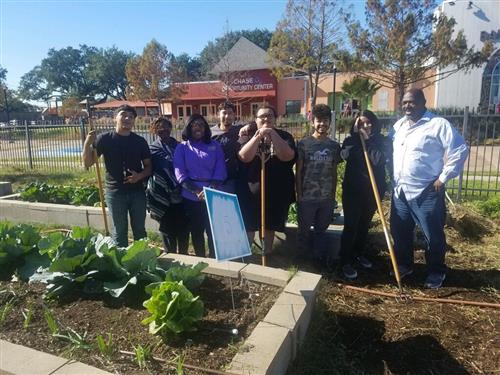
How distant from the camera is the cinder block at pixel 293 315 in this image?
253 cm

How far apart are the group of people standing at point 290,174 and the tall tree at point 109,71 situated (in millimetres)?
73353

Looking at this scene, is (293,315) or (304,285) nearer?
(293,315)

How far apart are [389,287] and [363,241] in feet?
1.98

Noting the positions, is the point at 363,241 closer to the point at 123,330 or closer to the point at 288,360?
the point at 288,360

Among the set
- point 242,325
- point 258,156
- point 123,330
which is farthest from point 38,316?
point 258,156

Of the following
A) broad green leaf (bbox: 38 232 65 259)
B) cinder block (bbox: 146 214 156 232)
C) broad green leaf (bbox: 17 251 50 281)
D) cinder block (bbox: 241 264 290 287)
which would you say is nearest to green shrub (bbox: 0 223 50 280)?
broad green leaf (bbox: 17 251 50 281)

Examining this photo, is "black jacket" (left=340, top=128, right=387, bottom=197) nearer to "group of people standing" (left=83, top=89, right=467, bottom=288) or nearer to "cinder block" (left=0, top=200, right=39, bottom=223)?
"group of people standing" (left=83, top=89, right=467, bottom=288)

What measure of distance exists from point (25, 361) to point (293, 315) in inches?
62.1

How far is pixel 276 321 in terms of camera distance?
2.53 metres

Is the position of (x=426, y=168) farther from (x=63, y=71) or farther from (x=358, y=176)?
(x=63, y=71)

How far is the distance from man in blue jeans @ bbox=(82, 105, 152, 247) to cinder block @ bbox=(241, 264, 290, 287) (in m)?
1.61

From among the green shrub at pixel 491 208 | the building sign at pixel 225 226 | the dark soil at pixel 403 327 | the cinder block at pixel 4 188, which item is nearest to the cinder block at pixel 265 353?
the dark soil at pixel 403 327

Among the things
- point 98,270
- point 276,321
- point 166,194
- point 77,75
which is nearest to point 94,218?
point 166,194

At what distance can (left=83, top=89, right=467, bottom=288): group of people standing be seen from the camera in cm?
361
